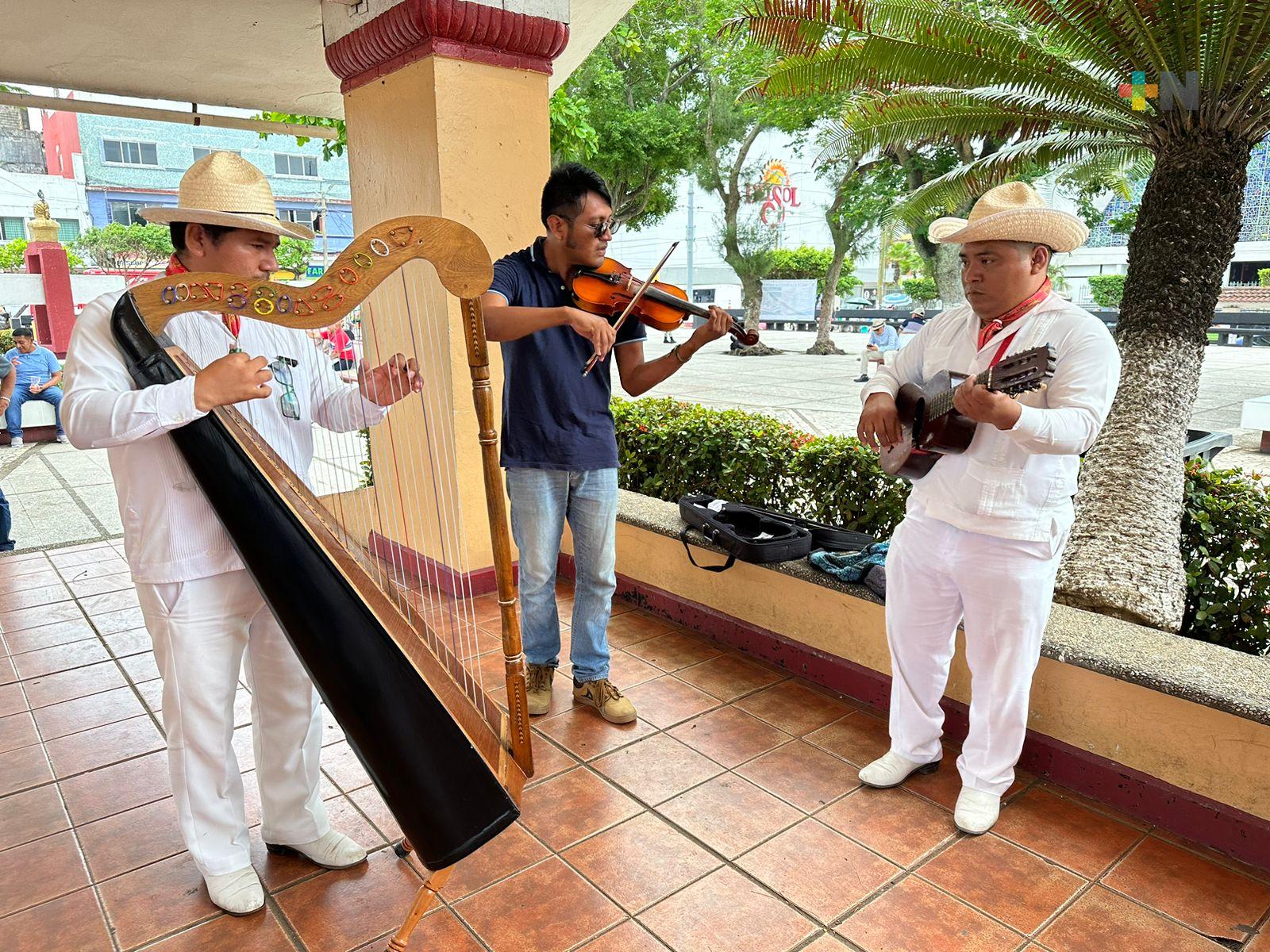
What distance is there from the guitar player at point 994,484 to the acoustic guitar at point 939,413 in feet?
0.10

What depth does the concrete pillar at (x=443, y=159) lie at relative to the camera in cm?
379

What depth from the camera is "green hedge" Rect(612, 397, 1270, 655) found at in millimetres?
3129

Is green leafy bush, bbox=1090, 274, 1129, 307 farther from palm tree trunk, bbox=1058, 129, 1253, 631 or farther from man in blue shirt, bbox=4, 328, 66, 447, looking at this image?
man in blue shirt, bbox=4, 328, 66, 447

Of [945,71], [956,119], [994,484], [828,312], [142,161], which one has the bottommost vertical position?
[828,312]

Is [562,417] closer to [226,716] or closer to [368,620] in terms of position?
[368,620]

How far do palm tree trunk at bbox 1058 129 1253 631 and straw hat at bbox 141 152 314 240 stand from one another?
309 cm

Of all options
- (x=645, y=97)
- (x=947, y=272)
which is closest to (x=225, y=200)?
(x=947, y=272)

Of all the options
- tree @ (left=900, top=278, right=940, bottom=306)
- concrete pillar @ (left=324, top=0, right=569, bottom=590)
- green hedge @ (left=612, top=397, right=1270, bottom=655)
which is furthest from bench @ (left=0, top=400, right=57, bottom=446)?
tree @ (left=900, top=278, right=940, bottom=306)

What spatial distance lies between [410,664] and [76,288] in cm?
1834

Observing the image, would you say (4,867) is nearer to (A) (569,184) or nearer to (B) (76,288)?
(A) (569,184)

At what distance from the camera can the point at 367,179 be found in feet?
14.2

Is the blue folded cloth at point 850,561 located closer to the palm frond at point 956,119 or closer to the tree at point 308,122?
the palm frond at point 956,119

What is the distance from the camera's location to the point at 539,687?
333 cm

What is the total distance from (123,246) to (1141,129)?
36457 mm
